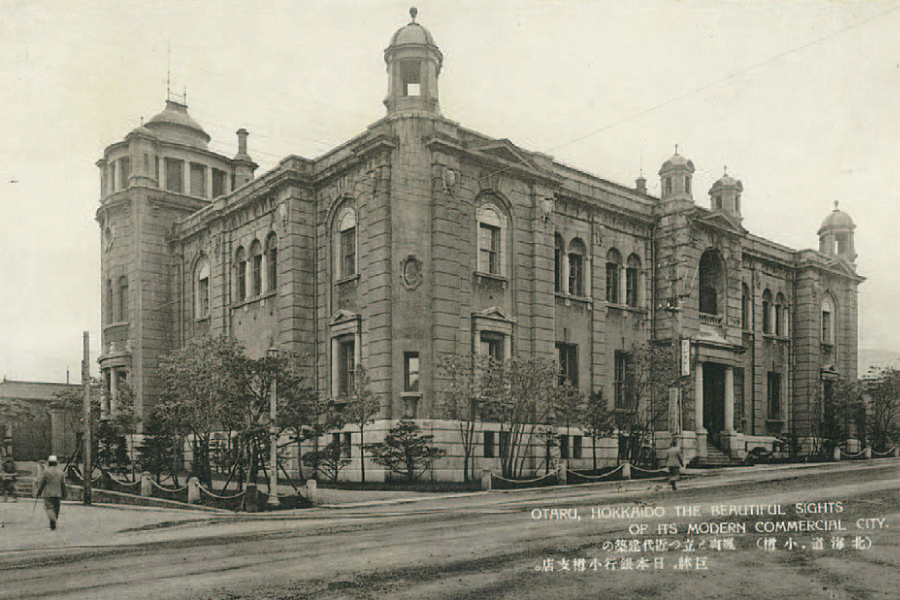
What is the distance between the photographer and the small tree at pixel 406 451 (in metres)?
27.3

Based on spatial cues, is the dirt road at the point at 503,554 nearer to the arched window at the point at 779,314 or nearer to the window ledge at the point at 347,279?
the window ledge at the point at 347,279

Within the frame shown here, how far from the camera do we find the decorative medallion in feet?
A: 96.9

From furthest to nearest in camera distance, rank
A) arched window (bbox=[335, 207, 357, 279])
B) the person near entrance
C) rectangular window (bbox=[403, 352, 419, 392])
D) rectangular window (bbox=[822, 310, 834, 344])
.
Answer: rectangular window (bbox=[822, 310, 834, 344]) < arched window (bbox=[335, 207, 357, 279]) < rectangular window (bbox=[403, 352, 419, 392]) < the person near entrance

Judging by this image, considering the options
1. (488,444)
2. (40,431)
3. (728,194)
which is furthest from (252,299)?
(40,431)

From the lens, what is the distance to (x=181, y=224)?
43.5 meters

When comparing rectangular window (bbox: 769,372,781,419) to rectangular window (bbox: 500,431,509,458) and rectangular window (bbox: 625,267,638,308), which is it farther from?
rectangular window (bbox: 500,431,509,458)

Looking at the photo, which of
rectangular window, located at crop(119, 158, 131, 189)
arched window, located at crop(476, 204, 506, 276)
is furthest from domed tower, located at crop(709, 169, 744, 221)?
rectangular window, located at crop(119, 158, 131, 189)

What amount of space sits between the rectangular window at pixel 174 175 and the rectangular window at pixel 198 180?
0.62 metres

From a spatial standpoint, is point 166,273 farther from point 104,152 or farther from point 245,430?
point 245,430

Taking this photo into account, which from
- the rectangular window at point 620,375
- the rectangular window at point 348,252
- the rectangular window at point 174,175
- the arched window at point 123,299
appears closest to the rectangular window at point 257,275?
the rectangular window at point 348,252

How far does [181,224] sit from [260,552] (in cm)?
3312

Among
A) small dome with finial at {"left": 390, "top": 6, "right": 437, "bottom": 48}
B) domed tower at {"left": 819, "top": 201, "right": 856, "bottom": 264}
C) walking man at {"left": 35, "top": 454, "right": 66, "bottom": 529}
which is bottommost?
walking man at {"left": 35, "top": 454, "right": 66, "bottom": 529}

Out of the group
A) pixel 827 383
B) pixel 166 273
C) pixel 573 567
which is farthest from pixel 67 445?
pixel 573 567

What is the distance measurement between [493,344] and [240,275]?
13.3 metres
